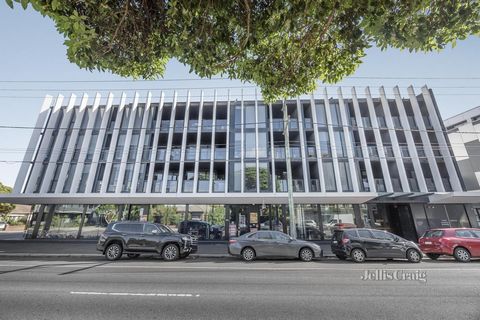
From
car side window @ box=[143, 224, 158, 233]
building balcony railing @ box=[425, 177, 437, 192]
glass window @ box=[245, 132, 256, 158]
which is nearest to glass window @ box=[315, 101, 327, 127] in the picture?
glass window @ box=[245, 132, 256, 158]

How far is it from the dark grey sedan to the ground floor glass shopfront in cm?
631

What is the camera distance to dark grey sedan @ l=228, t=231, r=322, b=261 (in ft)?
36.0

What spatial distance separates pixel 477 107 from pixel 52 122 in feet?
139

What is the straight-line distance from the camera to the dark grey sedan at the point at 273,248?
36.0ft

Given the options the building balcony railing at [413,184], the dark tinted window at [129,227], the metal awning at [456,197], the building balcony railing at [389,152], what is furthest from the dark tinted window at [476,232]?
the dark tinted window at [129,227]

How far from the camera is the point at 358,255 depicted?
1067 centimetres

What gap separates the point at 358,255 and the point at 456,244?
5.08 metres

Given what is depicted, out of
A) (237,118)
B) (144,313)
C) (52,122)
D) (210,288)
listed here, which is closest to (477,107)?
(237,118)

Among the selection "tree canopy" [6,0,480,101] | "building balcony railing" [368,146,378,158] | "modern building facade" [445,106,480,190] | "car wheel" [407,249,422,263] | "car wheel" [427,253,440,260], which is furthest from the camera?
"modern building facade" [445,106,480,190]

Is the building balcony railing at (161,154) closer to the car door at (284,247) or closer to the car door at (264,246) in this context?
the car door at (264,246)

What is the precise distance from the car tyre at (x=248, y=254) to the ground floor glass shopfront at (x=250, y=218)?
257 inches

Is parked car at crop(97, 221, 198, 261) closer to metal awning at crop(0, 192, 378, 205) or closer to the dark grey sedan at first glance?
the dark grey sedan

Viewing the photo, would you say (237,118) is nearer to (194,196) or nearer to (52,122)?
(194,196)

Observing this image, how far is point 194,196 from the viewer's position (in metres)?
16.9
